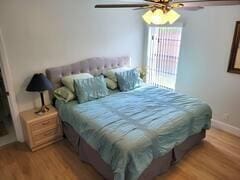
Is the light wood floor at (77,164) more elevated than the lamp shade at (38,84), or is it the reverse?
the lamp shade at (38,84)

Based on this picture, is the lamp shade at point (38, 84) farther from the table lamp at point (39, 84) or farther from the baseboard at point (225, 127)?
the baseboard at point (225, 127)

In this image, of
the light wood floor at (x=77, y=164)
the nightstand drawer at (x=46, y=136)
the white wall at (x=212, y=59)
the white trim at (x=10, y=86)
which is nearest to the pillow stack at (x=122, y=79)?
the white wall at (x=212, y=59)

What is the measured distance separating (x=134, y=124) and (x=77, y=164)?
1.05m

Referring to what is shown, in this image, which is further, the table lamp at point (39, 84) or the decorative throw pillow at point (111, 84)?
the decorative throw pillow at point (111, 84)

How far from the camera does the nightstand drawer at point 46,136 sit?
2.85 metres

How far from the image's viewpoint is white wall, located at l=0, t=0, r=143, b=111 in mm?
2699

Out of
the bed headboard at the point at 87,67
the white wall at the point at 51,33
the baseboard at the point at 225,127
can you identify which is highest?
the white wall at the point at 51,33

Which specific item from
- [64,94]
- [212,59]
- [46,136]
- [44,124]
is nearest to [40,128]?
[44,124]

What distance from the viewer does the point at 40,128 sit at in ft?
9.32

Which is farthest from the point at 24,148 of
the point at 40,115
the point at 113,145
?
the point at 113,145

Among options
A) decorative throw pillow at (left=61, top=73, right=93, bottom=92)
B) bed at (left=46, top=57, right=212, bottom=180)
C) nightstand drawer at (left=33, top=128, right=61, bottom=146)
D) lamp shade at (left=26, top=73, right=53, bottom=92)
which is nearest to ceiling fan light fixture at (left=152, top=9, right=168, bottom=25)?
bed at (left=46, top=57, right=212, bottom=180)

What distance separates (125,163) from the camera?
1904 millimetres

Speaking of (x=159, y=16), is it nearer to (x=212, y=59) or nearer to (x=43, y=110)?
(x=212, y=59)

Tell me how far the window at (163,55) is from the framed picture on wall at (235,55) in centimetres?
105
